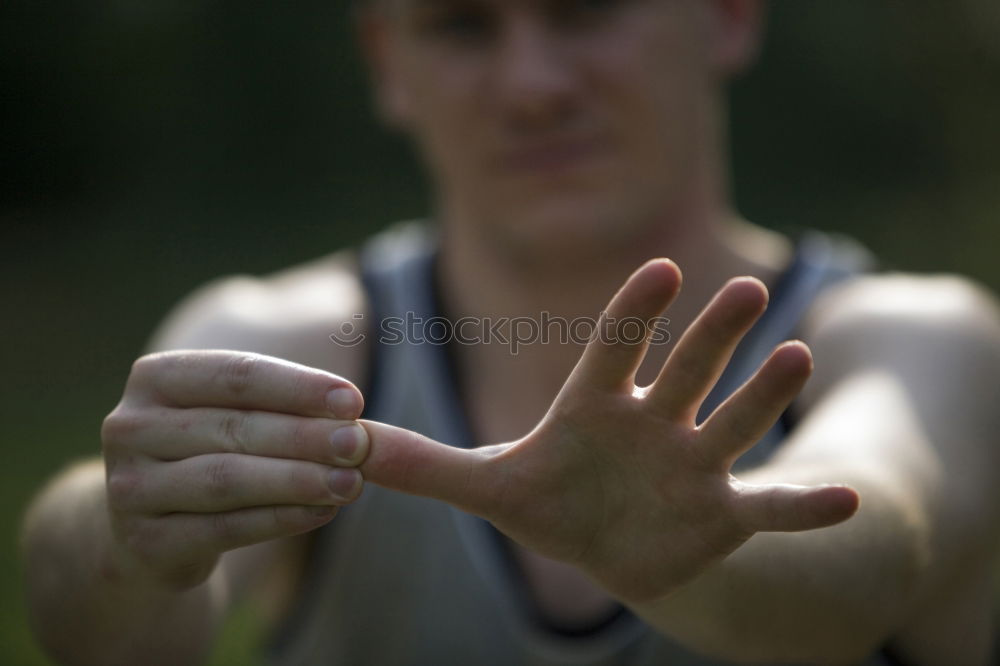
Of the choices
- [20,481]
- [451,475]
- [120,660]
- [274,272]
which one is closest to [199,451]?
[451,475]

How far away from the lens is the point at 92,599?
3.04ft

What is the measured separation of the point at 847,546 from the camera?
87 centimetres

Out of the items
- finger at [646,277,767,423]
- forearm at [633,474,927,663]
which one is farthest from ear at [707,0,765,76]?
finger at [646,277,767,423]

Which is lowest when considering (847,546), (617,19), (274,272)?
(274,272)

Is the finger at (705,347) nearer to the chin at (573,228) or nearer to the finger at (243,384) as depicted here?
the finger at (243,384)

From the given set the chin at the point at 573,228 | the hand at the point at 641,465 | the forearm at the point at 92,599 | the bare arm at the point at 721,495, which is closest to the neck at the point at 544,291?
the chin at the point at 573,228

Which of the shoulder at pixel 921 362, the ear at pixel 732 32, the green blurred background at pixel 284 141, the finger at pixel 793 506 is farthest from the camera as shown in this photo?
the green blurred background at pixel 284 141

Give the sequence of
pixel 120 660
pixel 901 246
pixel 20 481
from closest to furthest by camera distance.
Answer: pixel 120 660 < pixel 20 481 < pixel 901 246

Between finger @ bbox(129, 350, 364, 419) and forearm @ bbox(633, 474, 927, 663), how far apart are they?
0.29 m

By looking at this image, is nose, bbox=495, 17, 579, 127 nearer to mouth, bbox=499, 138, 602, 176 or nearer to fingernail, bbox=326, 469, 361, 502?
mouth, bbox=499, 138, 602, 176

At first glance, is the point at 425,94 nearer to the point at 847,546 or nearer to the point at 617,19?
the point at 617,19

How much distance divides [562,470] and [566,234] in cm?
71

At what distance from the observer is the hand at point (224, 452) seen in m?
0.69

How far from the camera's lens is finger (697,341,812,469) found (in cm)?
66
